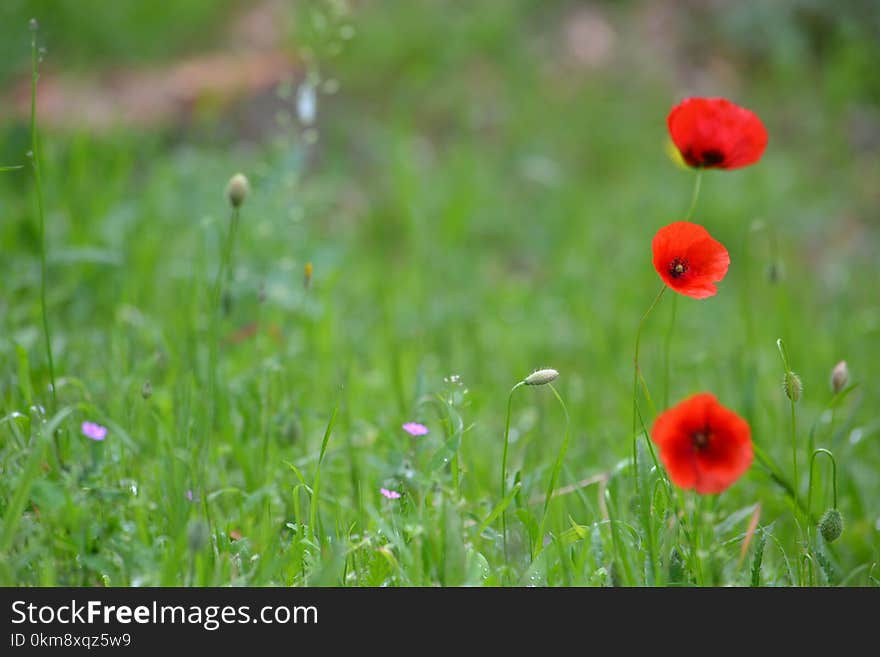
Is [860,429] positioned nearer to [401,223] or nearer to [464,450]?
[464,450]

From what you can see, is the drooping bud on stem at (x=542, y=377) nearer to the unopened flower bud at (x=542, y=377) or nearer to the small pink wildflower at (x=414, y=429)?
the unopened flower bud at (x=542, y=377)

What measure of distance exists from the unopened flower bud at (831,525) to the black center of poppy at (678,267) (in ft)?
1.37

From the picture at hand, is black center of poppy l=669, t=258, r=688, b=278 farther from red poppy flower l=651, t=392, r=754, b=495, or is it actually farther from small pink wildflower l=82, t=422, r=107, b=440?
small pink wildflower l=82, t=422, r=107, b=440

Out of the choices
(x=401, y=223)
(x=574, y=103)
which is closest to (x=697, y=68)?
(x=574, y=103)

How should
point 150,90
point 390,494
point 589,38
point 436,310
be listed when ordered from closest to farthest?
1. point 390,494
2. point 436,310
3. point 150,90
4. point 589,38

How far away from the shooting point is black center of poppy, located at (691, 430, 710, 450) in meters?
1.21

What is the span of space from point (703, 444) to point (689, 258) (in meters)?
0.29

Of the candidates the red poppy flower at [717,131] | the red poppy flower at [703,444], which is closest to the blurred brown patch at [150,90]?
the red poppy flower at [717,131]

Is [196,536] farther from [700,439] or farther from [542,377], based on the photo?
[700,439]

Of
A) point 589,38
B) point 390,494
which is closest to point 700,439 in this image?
point 390,494

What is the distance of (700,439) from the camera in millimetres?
1212

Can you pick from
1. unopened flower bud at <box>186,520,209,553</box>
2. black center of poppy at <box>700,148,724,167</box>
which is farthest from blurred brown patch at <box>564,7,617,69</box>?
unopened flower bud at <box>186,520,209,553</box>

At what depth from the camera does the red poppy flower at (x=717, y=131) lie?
1.47 meters

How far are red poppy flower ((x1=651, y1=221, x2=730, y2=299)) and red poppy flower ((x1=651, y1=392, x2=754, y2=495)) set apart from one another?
0.19 metres
